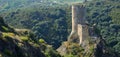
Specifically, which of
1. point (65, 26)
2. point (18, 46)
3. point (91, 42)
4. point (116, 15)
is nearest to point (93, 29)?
point (91, 42)

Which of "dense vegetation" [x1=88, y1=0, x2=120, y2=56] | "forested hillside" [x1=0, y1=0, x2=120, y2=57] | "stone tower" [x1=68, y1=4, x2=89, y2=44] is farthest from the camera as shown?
"forested hillside" [x1=0, y1=0, x2=120, y2=57]

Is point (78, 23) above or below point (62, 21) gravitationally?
above

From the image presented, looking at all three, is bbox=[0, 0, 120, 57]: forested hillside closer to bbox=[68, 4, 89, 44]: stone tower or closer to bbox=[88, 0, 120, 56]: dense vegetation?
bbox=[88, 0, 120, 56]: dense vegetation

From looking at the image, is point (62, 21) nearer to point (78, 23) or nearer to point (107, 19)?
point (107, 19)

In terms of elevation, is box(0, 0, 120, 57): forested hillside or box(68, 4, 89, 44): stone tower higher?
box(68, 4, 89, 44): stone tower

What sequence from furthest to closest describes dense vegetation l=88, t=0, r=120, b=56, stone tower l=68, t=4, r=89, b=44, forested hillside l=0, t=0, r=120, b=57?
1. forested hillside l=0, t=0, r=120, b=57
2. dense vegetation l=88, t=0, r=120, b=56
3. stone tower l=68, t=4, r=89, b=44

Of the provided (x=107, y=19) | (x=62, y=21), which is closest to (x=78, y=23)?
(x=62, y=21)

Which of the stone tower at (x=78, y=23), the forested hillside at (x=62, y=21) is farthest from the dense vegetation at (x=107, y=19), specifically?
the stone tower at (x=78, y=23)

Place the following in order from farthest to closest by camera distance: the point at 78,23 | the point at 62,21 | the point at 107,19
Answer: the point at 107,19
the point at 62,21
the point at 78,23

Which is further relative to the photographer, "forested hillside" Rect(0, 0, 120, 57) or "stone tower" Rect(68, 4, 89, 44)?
"forested hillside" Rect(0, 0, 120, 57)

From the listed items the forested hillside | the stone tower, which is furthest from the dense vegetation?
the stone tower

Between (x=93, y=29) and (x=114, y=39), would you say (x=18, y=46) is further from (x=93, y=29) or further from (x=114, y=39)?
(x=114, y=39)
